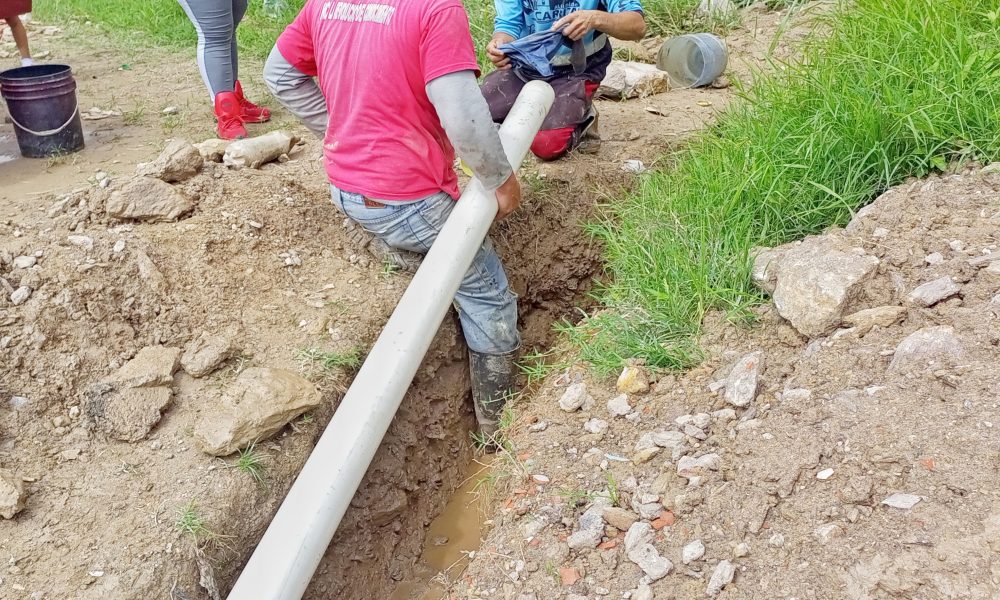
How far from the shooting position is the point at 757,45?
5.38 meters

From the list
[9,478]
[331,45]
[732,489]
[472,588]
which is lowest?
[472,588]

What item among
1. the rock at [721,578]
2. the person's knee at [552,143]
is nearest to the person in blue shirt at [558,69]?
the person's knee at [552,143]

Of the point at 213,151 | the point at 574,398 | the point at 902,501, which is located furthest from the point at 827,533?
the point at 213,151

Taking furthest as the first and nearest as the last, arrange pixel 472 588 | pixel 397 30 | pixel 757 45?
pixel 757 45 → pixel 397 30 → pixel 472 588

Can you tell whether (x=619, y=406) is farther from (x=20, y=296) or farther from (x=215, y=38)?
(x=215, y=38)

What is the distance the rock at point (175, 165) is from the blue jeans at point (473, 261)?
0.77m

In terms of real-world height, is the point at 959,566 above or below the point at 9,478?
above

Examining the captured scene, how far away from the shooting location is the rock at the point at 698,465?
2.37 metres

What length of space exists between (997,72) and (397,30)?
216 centimetres

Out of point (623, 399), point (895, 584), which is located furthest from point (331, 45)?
point (895, 584)

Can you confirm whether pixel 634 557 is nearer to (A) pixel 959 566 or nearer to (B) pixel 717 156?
(A) pixel 959 566

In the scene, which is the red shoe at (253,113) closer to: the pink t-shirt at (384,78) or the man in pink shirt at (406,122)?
the man in pink shirt at (406,122)

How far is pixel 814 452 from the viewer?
86.7 inches

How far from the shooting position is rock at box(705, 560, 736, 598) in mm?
2033
